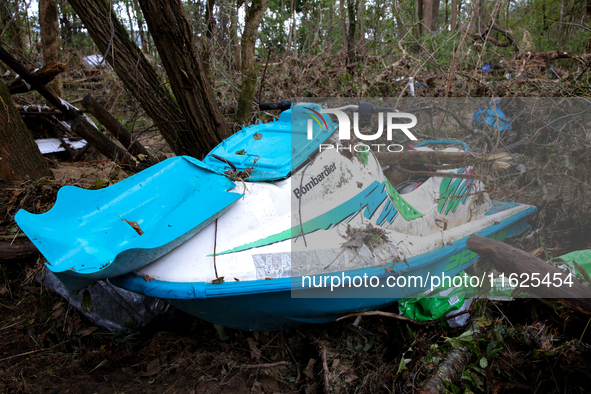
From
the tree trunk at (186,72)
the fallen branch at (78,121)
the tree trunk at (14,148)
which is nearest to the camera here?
the tree trunk at (186,72)

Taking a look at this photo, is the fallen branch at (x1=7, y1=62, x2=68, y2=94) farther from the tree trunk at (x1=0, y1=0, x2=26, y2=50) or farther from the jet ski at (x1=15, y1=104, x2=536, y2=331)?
the tree trunk at (x1=0, y1=0, x2=26, y2=50)

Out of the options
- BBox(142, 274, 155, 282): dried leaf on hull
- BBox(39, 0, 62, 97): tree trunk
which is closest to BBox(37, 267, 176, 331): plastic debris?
BBox(142, 274, 155, 282): dried leaf on hull

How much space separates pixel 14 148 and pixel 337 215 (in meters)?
2.46

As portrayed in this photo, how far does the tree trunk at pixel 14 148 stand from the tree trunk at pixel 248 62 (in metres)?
1.85

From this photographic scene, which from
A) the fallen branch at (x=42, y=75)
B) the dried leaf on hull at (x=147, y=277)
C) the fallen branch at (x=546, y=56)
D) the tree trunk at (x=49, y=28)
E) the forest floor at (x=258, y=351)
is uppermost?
the tree trunk at (x=49, y=28)

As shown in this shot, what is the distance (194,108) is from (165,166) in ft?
3.60

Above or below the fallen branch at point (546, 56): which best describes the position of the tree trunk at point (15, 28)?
above

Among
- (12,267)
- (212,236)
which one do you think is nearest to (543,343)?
(212,236)

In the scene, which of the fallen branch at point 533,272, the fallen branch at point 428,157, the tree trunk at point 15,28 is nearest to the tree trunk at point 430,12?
the fallen branch at point 428,157

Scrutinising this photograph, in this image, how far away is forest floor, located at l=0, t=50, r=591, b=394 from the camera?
1876 mm

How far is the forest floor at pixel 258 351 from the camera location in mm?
1876

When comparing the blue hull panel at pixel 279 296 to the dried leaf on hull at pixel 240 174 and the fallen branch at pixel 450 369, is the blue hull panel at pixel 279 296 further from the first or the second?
the dried leaf on hull at pixel 240 174

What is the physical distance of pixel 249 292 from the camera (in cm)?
180

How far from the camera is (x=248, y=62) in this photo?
4.00 metres
